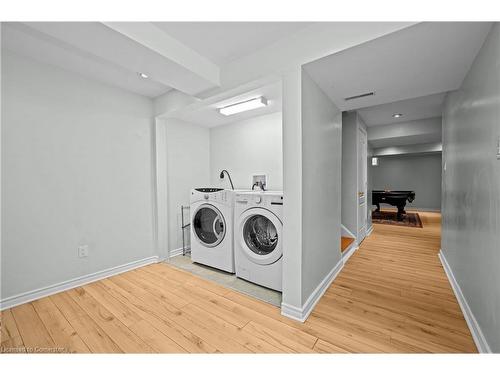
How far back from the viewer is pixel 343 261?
2.75 metres

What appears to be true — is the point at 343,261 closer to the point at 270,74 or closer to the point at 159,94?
the point at 270,74

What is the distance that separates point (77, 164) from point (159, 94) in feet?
4.19

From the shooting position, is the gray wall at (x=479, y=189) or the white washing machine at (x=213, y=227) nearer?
the gray wall at (x=479, y=189)

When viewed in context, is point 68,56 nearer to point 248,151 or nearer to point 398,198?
point 248,151

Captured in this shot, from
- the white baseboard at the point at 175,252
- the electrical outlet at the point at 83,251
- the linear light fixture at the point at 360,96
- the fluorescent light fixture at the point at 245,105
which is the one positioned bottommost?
the white baseboard at the point at 175,252

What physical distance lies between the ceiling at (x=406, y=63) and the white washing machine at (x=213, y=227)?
155 centimetres

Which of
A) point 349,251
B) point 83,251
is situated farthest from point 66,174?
point 349,251

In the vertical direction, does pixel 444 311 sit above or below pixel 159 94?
below

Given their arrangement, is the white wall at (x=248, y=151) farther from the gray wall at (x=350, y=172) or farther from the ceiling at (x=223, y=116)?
the gray wall at (x=350, y=172)

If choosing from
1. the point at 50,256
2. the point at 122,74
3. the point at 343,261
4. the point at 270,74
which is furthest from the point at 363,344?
the point at 122,74

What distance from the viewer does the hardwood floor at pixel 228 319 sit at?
4.49ft

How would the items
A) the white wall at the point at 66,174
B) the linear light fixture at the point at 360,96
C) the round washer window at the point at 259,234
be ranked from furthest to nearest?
the round washer window at the point at 259,234
the linear light fixture at the point at 360,96
the white wall at the point at 66,174

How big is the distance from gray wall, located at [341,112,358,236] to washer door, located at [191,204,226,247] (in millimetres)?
2105

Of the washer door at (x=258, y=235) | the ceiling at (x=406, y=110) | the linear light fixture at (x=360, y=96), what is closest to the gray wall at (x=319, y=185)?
the linear light fixture at (x=360, y=96)
